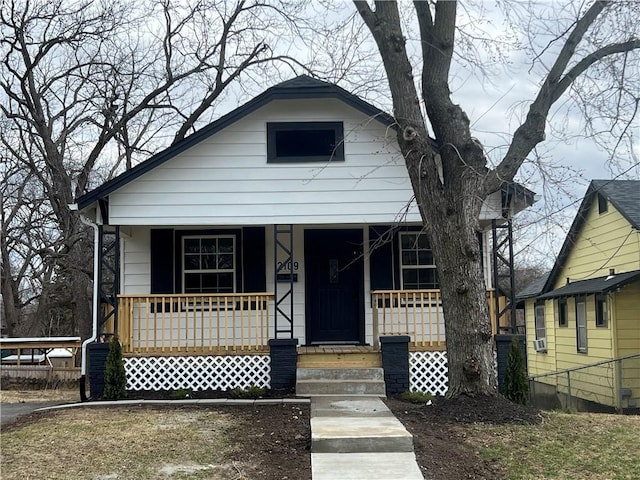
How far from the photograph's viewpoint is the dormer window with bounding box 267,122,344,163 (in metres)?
11.7

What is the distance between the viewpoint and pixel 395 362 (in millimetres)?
10891

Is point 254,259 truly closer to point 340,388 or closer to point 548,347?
point 340,388

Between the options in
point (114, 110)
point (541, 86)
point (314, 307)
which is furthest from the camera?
point (114, 110)

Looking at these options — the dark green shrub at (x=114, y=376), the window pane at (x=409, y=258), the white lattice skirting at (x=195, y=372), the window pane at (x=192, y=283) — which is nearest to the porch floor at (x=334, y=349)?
the white lattice skirting at (x=195, y=372)

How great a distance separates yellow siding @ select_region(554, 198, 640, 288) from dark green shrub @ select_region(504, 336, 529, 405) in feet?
14.4

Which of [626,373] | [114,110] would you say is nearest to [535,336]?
[626,373]

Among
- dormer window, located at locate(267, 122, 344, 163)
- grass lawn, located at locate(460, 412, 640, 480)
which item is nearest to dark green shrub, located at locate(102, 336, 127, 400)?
dormer window, located at locate(267, 122, 344, 163)

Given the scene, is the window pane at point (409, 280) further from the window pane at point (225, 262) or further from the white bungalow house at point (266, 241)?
the window pane at point (225, 262)

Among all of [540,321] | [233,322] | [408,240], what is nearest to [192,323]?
[233,322]

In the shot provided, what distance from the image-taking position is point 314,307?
1235cm

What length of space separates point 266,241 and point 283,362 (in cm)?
244

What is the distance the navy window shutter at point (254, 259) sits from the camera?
480 inches

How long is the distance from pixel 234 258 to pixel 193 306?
3.99 ft

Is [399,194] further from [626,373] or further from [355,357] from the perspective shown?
[626,373]
